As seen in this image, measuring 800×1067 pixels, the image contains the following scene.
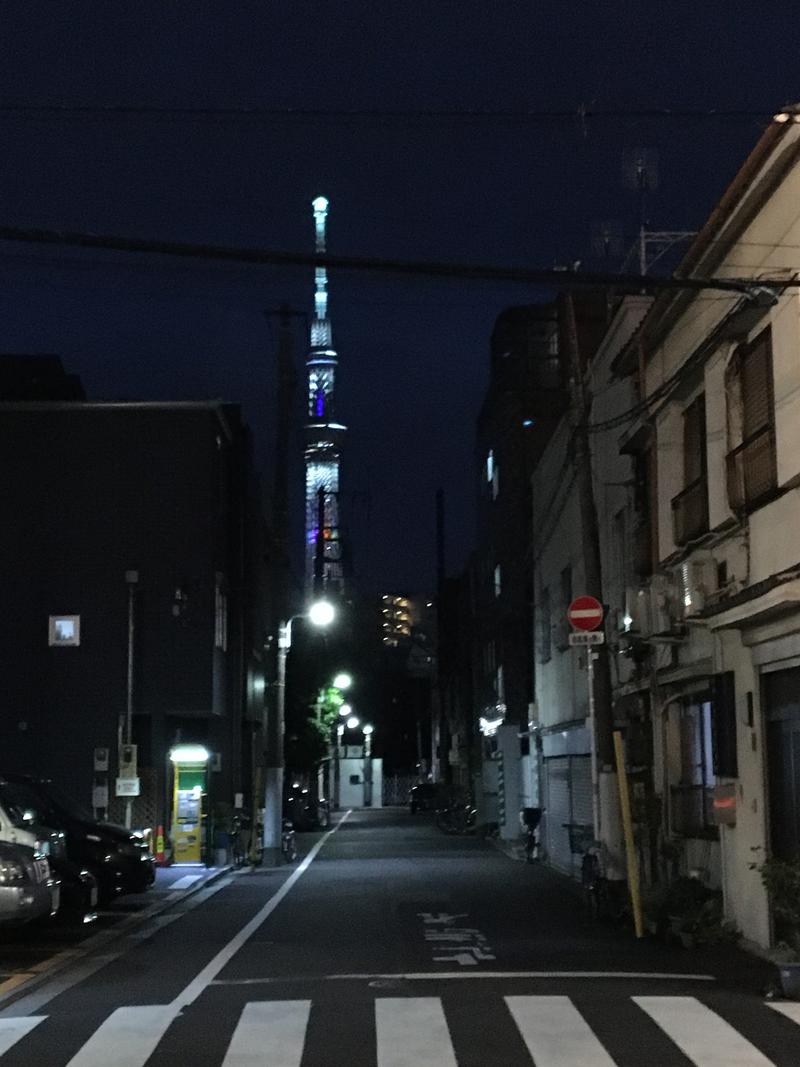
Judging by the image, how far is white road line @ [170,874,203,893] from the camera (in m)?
25.4

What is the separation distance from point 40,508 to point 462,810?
22.1 meters

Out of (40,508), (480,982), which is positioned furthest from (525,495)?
(480,982)

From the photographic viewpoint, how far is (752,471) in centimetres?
1548

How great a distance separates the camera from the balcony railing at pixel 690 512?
1762cm

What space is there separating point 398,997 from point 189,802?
2012cm

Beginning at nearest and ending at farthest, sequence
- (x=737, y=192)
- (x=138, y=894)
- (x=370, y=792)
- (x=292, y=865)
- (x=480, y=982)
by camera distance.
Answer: (x=480, y=982) < (x=737, y=192) < (x=138, y=894) < (x=292, y=865) < (x=370, y=792)

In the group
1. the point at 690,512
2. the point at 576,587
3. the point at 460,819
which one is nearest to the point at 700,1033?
the point at 690,512

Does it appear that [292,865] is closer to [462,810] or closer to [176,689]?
[176,689]

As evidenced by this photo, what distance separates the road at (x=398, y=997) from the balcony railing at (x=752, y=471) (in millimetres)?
4824

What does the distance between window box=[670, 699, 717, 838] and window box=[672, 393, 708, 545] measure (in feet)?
7.31

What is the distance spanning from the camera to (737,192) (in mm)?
14945

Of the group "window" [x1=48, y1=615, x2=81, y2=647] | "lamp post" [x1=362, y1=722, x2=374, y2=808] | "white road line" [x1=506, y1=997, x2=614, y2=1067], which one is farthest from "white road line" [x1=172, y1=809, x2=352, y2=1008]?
"lamp post" [x1=362, y1=722, x2=374, y2=808]

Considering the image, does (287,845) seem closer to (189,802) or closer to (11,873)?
(189,802)

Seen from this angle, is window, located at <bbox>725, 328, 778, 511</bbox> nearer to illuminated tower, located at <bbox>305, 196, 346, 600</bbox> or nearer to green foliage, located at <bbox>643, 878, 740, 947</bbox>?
green foliage, located at <bbox>643, 878, 740, 947</bbox>
